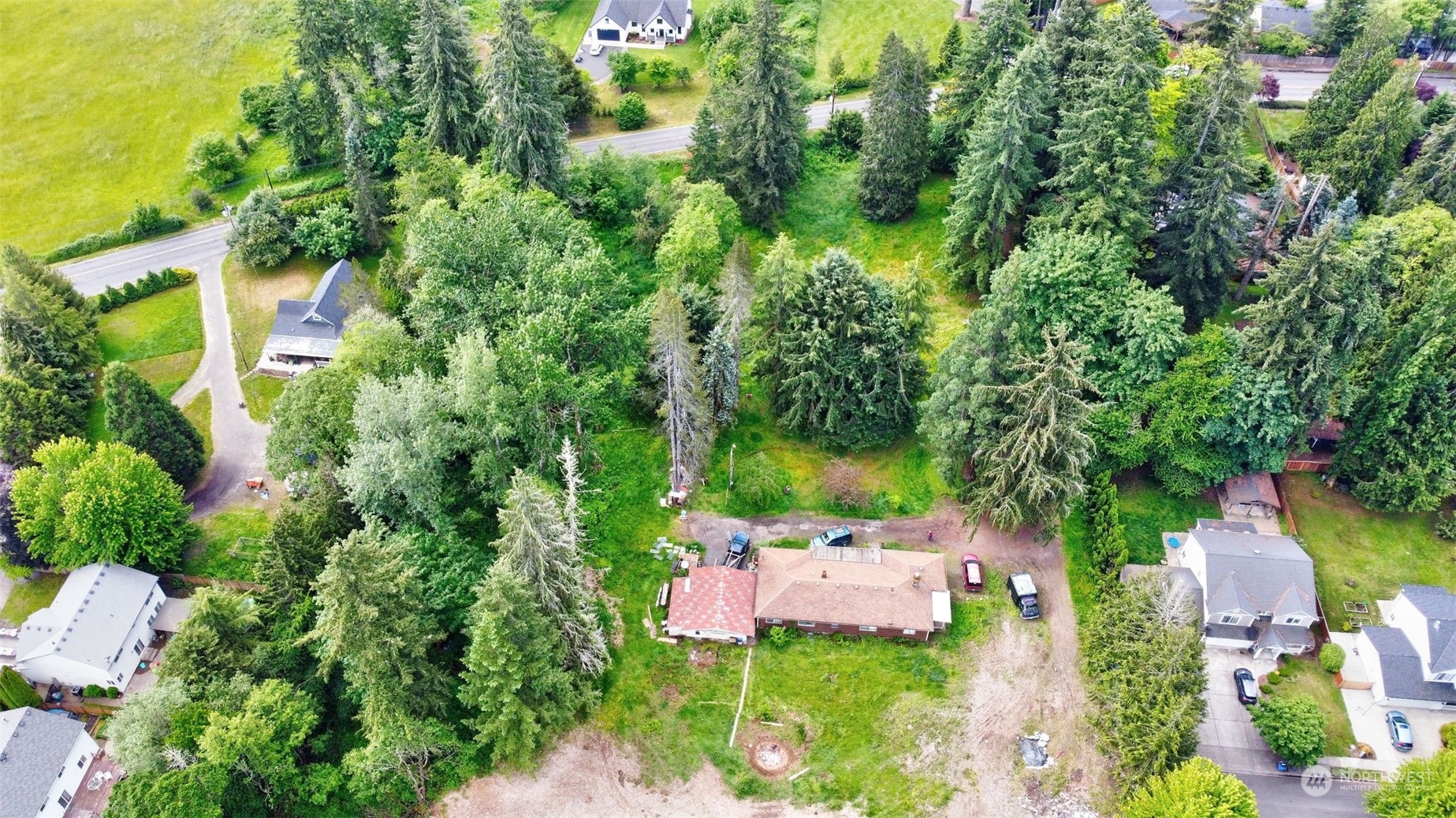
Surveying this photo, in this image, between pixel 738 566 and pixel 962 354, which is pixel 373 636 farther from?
pixel 962 354

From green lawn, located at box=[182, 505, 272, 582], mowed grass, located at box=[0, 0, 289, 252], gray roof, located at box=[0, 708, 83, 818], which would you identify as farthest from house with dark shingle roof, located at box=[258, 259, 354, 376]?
gray roof, located at box=[0, 708, 83, 818]

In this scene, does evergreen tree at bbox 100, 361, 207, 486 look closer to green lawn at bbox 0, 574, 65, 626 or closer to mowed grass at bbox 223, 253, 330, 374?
green lawn at bbox 0, 574, 65, 626

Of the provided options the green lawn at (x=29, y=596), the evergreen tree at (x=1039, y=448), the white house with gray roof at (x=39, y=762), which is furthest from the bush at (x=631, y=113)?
the white house with gray roof at (x=39, y=762)

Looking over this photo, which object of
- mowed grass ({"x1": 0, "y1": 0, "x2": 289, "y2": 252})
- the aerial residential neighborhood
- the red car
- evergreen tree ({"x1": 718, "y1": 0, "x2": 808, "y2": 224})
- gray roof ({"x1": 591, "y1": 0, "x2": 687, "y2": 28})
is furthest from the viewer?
gray roof ({"x1": 591, "y1": 0, "x2": 687, "y2": 28})

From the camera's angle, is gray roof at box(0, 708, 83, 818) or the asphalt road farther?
the asphalt road

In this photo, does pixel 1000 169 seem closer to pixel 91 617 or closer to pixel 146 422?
pixel 146 422

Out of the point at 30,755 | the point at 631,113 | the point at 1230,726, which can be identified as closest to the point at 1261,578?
the point at 1230,726

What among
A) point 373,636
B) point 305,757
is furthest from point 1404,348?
point 305,757
